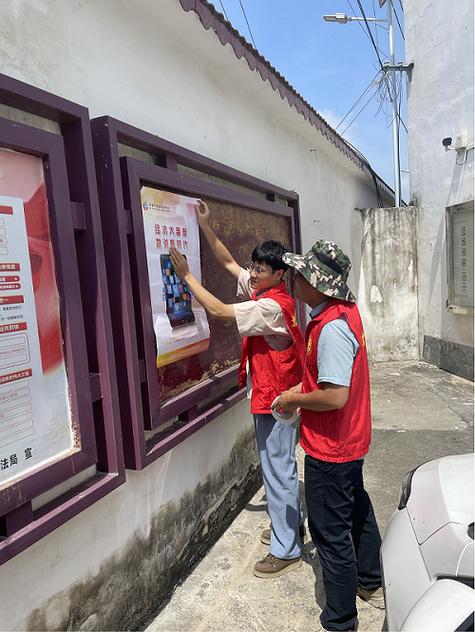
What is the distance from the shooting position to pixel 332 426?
206 cm

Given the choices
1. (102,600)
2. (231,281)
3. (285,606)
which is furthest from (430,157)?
(102,600)

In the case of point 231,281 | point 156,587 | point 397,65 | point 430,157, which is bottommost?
point 156,587

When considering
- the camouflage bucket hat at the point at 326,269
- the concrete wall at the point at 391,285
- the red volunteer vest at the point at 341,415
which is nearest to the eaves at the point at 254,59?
the camouflage bucket hat at the point at 326,269

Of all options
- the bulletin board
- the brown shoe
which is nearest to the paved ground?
the brown shoe

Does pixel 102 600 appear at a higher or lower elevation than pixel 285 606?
Result: higher

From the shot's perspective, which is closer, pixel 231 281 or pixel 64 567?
pixel 64 567

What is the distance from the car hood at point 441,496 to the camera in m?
1.59

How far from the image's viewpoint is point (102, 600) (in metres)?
2.01

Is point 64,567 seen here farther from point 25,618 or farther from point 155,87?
point 155,87

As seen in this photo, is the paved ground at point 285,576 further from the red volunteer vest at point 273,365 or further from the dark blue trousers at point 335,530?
the red volunteer vest at point 273,365

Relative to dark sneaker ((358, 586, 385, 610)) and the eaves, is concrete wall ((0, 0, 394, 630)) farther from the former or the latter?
dark sneaker ((358, 586, 385, 610))

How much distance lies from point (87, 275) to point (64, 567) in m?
1.12

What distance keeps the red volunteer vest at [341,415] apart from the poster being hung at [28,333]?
40.1 inches

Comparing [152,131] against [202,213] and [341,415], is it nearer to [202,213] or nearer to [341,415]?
[202,213]
